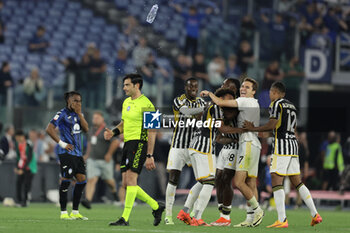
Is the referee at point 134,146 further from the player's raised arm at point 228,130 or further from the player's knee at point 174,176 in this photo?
the player's raised arm at point 228,130

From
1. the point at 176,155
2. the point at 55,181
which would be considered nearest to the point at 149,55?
the point at 55,181

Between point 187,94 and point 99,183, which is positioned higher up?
point 187,94

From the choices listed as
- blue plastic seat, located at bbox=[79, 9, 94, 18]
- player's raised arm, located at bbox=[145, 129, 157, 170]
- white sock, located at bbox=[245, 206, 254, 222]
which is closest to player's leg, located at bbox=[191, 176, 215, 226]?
white sock, located at bbox=[245, 206, 254, 222]

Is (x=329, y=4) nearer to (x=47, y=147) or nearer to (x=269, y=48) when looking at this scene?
(x=269, y=48)

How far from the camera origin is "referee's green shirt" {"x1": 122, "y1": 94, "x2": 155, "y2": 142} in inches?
398

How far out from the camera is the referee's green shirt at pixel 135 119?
10.1m

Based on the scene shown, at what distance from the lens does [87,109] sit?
67.6 ft

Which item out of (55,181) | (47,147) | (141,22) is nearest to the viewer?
(55,181)

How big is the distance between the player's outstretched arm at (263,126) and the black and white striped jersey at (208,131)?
0.35 m

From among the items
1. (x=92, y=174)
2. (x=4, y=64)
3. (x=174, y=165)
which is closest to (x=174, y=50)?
(x=4, y=64)

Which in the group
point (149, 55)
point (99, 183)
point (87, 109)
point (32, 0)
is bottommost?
A: point (99, 183)

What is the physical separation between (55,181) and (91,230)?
927cm

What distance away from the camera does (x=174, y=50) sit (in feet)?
81.5

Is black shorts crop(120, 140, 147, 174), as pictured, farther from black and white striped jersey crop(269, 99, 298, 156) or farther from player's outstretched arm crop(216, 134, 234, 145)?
black and white striped jersey crop(269, 99, 298, 156)
